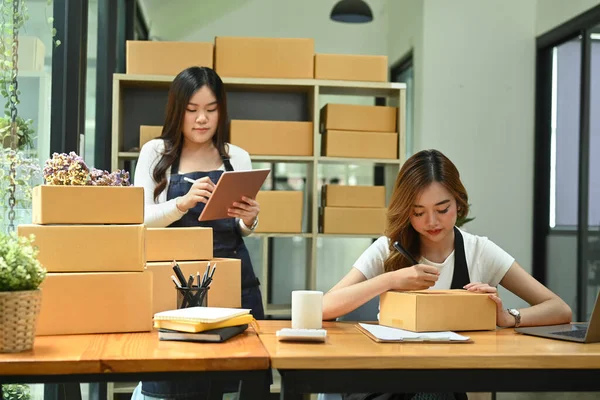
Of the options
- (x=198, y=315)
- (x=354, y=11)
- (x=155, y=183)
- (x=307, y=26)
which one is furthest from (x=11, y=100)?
(x=307, y=26)

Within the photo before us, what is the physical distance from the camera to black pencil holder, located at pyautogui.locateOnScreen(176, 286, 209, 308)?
196 centimetres

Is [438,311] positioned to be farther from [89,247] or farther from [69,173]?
[69,173]

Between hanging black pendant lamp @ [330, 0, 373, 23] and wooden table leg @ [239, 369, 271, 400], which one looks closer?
wooden table leg @ [239, 369, 271, 400]

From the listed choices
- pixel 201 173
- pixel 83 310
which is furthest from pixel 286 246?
pixel 83 310

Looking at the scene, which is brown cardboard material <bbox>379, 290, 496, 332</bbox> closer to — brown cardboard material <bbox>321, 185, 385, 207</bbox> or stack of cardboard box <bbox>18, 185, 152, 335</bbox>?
stack of cardboard box <bbox>18, 185, 152, 335</bbox>

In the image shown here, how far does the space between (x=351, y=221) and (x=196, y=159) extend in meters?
1.50

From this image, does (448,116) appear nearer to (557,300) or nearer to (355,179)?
(355,179)

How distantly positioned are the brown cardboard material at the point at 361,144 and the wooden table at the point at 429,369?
2.61 m

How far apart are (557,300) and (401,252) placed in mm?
484

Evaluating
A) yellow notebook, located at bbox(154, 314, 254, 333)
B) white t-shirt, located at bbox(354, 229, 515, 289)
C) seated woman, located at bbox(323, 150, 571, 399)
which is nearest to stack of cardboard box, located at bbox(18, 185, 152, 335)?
yellow notebook, located at bbox(154, 314, 254, 333)

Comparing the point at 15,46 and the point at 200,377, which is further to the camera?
the point at 15,46

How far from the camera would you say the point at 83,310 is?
1.84 metres

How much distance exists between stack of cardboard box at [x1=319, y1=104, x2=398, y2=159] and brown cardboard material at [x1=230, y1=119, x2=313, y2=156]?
137 mm

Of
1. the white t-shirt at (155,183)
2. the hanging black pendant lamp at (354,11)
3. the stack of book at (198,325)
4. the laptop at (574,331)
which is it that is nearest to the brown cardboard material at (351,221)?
the white t-shirt at (155,183)
